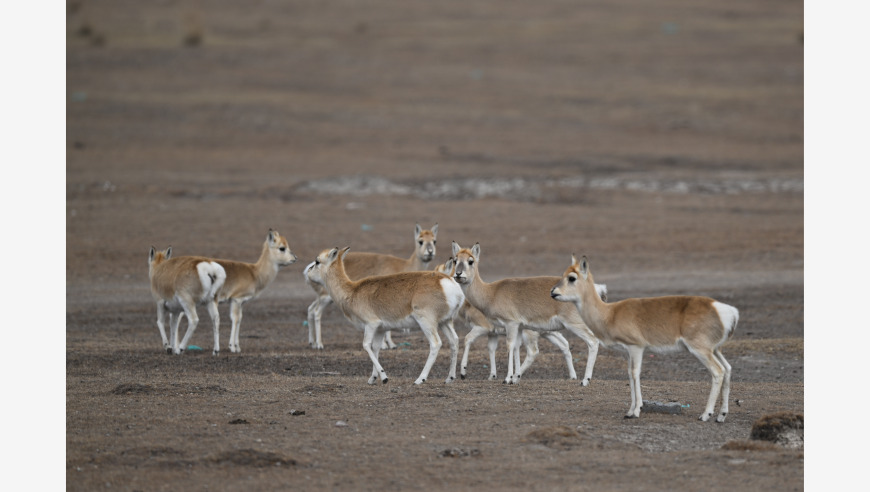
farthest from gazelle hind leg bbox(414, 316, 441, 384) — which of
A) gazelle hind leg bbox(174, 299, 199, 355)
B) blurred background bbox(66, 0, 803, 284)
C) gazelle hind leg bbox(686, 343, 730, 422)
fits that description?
blurred background bbox(66, 0, 803, 284)

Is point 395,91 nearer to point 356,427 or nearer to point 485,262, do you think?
point 485,262

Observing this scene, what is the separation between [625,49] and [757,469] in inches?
1731

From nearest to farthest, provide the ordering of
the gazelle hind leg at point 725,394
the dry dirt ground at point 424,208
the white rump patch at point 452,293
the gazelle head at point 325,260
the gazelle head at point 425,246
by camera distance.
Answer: the dry dirt ground at point 424,208 < the gazelle hind leg at point 725,394 < the white rump patch at point 452,293 < the gazelle head at point 325,260 < the gazelle head at point 425,246

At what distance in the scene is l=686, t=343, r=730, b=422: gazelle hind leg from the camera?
1208cm

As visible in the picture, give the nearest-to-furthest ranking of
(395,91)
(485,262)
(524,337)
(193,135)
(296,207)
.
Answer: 1. (524,337)
2. (485,262)
3. (296,207)
4. (193,135)
5. (395,91)

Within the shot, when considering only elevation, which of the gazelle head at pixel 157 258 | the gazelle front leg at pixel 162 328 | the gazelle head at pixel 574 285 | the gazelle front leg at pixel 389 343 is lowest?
the gazelle front leg at pixel 389 343

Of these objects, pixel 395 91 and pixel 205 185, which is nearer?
pixel 205 185

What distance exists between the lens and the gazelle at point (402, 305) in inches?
555

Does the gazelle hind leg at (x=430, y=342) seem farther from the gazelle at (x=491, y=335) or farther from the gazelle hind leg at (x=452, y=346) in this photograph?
the gazelle at (x=491, y=335)

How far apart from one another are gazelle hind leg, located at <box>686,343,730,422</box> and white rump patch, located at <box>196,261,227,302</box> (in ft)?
27.1

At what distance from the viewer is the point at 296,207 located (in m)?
30.8

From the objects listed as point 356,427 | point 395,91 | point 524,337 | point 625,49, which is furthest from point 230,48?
point 356,427

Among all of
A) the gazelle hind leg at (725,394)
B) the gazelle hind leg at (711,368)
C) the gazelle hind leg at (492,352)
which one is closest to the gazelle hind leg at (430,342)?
the gazelle hind leg at (492,352)

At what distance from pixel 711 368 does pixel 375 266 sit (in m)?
8.57
